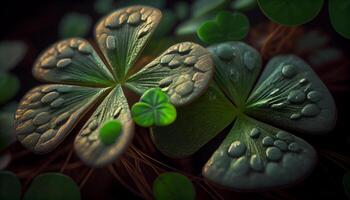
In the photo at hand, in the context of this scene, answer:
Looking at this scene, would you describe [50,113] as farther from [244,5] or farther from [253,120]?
[244,5]

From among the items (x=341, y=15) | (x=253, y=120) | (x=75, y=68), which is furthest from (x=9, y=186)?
(x=341, y=15)

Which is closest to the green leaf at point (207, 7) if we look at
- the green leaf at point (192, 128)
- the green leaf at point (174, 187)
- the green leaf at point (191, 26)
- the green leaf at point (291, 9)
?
the green leaf at point (191, 26)

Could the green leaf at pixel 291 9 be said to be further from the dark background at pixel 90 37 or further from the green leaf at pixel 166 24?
the green leaf at pixel 166 24

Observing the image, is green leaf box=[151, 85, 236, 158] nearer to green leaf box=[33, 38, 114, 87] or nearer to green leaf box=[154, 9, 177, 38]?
green leaf box=[33, 38, 114, 87]

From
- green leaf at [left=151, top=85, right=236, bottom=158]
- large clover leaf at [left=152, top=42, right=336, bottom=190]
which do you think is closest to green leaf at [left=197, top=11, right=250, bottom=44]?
large clover leaf at [left=152, top=42, right=336, bottom=190]

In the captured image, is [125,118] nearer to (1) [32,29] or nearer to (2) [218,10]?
(2) [218,10]

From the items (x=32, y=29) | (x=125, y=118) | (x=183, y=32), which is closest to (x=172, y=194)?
(x=125, y=118)
